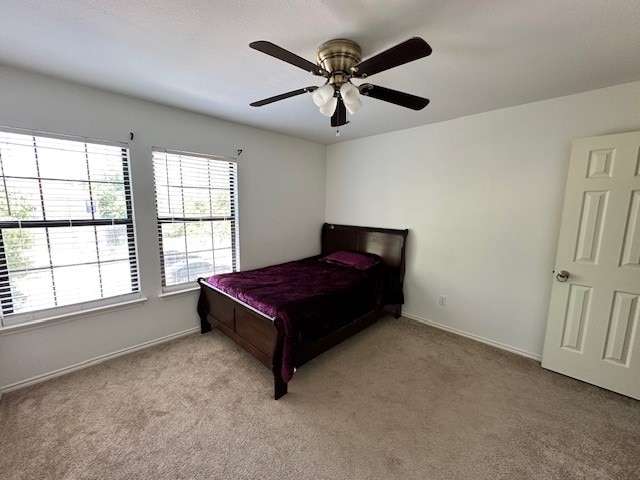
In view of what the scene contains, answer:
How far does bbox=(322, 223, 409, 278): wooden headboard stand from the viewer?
3.35 meters

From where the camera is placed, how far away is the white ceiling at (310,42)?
1254 millimetres

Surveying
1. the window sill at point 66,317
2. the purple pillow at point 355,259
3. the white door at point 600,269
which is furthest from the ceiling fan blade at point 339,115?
the window sill at point 66,317

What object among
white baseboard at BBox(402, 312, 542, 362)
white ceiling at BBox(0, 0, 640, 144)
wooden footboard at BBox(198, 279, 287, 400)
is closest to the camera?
white ceiling at BBox(0, 0, 640, 144)

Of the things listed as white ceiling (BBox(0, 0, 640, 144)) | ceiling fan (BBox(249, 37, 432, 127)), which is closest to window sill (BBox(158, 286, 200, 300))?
white ceiling (BBox(0, 0, 640, 144))

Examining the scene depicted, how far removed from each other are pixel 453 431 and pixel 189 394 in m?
1.91

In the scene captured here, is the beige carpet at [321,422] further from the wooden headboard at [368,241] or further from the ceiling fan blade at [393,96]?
the ceiling fan blade at [393,96]

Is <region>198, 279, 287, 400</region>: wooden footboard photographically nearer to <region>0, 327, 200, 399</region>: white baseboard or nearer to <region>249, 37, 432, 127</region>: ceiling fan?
<region>0, 327, 200, 399</region>: white baseboard

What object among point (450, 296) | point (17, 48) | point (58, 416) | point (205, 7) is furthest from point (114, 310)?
point (450, 296)

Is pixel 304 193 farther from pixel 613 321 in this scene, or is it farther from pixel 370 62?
pixel 613 321

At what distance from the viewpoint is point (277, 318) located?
1973 mm

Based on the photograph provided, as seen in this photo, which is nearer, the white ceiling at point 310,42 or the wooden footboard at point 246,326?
the white ceiling at point 310,42

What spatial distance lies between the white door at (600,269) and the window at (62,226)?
12.8 ft

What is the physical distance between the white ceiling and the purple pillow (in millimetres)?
1875

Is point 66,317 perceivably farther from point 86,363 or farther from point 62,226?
point 62,226
